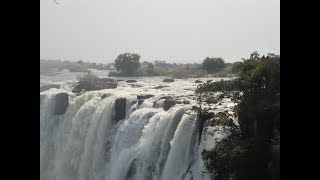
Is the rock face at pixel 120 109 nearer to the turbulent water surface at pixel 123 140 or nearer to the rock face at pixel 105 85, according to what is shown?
the turbulent water surface at pixel 123 140

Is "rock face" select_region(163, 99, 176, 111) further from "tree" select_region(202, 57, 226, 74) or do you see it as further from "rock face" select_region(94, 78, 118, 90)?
"tree" select_region(202, 57, 226, 74)

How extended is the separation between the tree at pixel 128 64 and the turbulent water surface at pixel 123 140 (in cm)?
1833

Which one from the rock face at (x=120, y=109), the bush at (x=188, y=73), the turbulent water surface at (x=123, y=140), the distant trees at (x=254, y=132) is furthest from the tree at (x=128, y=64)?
the distant trees at (x=254, y=132)

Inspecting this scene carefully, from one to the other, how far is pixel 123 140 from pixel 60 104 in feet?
32.5

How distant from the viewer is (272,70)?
15.2 meters

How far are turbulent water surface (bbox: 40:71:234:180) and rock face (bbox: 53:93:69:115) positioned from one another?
0.32 meters

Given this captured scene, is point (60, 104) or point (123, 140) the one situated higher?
point (60, 104)

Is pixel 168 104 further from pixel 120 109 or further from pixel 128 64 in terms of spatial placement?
pixel 128 64

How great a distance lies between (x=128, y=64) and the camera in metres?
51.4

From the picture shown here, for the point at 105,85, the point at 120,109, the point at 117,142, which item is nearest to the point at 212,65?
the point at 105,85

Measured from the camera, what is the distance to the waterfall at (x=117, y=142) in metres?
17.4

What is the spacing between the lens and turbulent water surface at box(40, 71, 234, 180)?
56.9 feet
